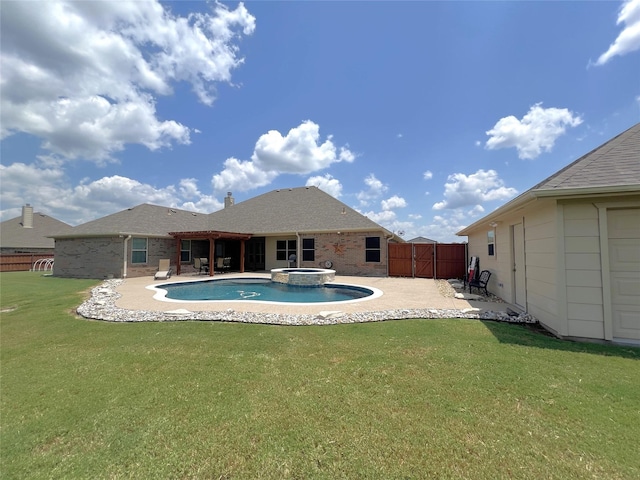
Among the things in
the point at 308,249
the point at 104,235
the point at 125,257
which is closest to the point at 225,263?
the point at 125,257

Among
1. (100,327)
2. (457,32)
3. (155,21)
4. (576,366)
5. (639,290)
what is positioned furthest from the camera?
(457,32)

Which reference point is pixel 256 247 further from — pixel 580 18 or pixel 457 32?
pixel 580 18

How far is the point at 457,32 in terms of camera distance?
38.6 feet

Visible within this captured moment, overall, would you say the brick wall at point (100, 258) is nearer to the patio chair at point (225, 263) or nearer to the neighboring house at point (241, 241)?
the neighboring house at point (241, 241)

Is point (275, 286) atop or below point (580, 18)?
below

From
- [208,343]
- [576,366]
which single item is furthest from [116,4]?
[576,366]

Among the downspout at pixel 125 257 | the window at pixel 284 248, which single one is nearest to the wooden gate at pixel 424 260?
the window at pixel 284 248

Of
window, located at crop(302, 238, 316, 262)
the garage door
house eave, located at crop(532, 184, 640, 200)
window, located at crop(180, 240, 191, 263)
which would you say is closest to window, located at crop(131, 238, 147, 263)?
window, located at crop(180, 240, 191, 263)

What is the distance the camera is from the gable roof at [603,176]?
4.90 metres

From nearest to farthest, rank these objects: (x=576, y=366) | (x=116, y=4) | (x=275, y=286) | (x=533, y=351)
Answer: (x=576, y=366)
(x=533, y=351)
(x=116, y=4)
(x=275, y=286)

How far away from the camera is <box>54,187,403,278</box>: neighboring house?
16.4 meters

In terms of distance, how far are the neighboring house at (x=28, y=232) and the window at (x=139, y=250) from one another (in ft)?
55.9

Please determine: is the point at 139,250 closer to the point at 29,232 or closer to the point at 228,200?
the point at 228,200

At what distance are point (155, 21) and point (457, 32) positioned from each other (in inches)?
465
